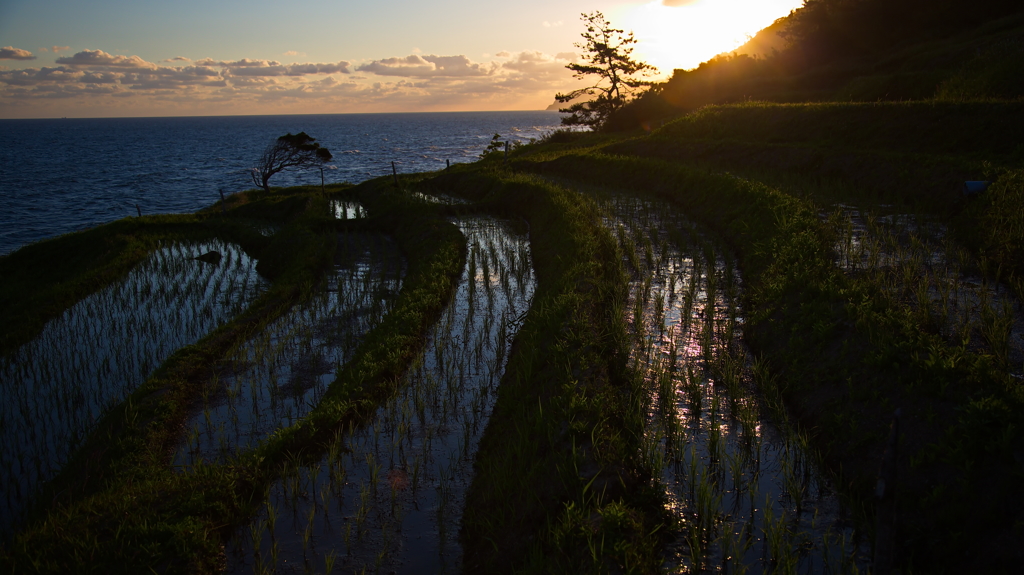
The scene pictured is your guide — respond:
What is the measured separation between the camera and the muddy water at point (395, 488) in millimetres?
4512

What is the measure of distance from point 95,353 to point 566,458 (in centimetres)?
876

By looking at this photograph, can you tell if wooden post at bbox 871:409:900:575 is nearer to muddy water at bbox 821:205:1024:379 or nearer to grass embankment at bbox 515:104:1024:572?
grass embankment at bbox 515:104:1024:572

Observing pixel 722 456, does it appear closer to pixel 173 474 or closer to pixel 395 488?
pixel 395 488

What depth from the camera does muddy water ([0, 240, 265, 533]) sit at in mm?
6566

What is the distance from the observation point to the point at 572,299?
8.12 metres

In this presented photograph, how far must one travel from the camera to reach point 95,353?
9461mm

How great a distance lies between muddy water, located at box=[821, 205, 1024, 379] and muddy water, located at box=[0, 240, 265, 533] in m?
9.79

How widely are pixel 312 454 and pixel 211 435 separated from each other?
1.59m

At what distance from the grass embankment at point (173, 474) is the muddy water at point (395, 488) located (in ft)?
0.93

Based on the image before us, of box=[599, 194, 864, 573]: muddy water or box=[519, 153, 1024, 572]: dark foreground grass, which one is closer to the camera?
box=[519, 153, 1024, 572]: dark foreground grass

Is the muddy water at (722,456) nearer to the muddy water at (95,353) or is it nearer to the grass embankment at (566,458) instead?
the grass embankment at (566,458)

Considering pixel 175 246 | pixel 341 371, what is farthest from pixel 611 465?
pixel 175 246

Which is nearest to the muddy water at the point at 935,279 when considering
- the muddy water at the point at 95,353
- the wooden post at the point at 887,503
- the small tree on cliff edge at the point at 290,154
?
the wooden post at the point at 887,503

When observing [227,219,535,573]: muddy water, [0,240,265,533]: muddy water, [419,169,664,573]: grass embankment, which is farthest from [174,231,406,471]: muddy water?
[419,169,664,573]: grass embankment
